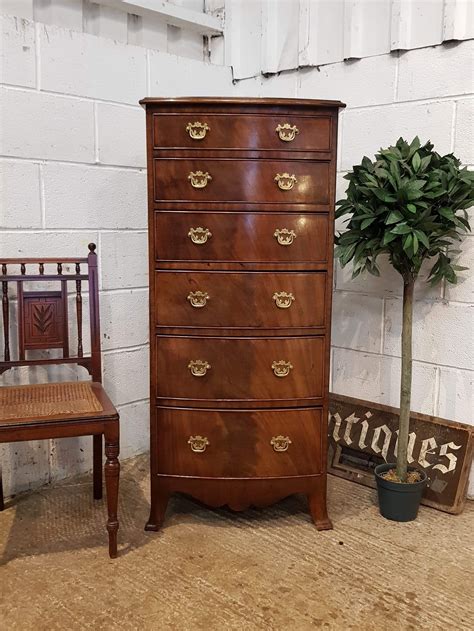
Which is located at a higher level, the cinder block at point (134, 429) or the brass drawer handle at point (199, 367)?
the brass drawer handle at point (199, 367)

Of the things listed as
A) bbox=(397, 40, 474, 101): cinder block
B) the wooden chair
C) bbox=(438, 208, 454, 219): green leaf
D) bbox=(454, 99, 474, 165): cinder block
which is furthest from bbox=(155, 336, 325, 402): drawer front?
bbox=(397, 40, 474, 101): cinder block

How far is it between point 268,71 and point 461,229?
1.21 meters

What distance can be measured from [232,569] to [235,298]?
0.88m

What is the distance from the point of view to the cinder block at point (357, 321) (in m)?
2.84

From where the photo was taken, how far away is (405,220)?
2.19 metres

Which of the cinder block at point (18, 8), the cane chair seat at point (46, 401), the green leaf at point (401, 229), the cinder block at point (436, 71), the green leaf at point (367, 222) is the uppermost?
the cinder block at point (18, 8)

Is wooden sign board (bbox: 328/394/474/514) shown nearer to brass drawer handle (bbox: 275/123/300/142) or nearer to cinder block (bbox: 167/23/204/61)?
brass drawer handle (bbox: 275/123/300/142)

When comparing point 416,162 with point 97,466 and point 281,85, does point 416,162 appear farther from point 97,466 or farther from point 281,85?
point 97,466

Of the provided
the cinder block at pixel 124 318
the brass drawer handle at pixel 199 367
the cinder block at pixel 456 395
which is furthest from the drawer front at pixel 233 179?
the cinder block at pixel 456 395

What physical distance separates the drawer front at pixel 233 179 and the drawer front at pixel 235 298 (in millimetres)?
257

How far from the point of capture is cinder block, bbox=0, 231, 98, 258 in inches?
99.2

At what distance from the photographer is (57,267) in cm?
251

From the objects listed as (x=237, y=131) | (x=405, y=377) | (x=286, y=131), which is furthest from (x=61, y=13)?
Answer: (x=405, y=377)

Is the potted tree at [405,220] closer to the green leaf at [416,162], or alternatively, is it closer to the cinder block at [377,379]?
the green leaf at [416,162]
